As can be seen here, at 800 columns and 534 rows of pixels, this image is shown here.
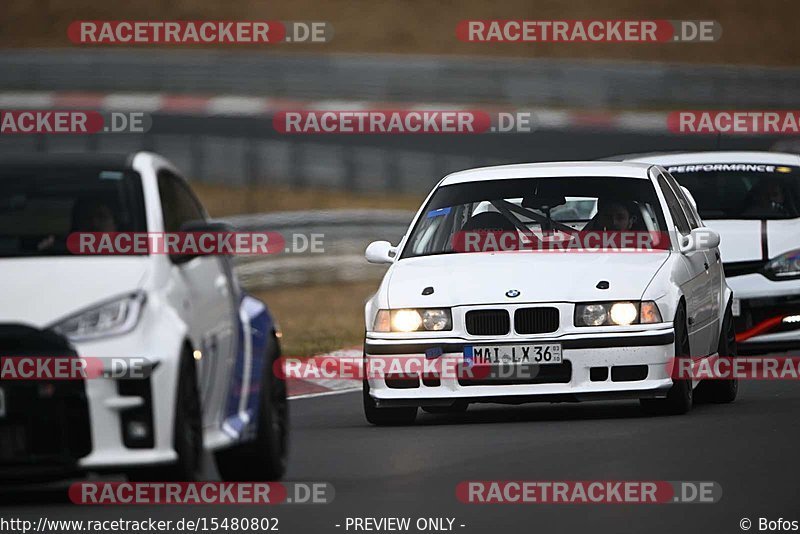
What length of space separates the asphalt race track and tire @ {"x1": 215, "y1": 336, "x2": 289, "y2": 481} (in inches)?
12.1

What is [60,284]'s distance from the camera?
7.99m

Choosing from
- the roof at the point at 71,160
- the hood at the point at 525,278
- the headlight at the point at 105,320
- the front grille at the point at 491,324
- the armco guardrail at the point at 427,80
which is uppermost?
the armco guardrail at the point at 427,80

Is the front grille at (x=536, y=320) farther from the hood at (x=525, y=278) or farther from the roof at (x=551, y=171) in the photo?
the roof at (x=551, y=171)

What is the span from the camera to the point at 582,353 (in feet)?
37.9

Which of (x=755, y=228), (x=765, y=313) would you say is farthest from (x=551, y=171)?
(x=755, y=228)

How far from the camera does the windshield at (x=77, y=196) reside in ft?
28.2

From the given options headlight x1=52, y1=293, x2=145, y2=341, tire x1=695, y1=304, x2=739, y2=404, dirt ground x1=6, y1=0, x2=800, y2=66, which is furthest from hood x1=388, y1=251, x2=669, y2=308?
dirt ground x1=6, y1=0, x2=800, y2=66

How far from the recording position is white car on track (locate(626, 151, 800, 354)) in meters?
15.0

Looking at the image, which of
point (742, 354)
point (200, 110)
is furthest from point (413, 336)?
point (200, 110)

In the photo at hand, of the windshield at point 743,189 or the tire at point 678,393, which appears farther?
the windshield at point 743,189

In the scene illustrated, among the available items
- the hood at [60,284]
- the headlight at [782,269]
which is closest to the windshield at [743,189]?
the headlight at [782,269]

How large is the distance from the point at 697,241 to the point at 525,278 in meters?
1.36

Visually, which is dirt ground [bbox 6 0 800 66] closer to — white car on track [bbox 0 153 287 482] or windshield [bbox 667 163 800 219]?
windshield [bbox 667 163 800 219]

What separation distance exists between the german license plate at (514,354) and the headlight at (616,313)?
0.76 ft
